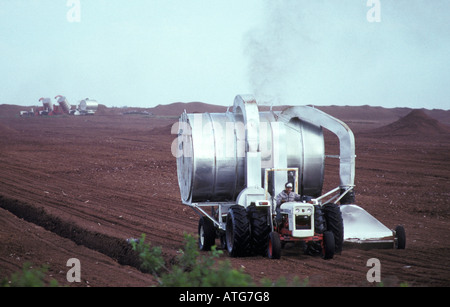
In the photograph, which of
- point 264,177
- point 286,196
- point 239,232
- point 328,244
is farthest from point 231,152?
point 328,244

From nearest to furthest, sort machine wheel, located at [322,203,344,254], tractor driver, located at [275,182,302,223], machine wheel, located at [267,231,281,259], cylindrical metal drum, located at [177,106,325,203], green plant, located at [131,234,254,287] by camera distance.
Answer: green plant, located at [131,234,254,287] < machine wheel, located at [267,231,281,259] < machine wheel, located at [322,203,344,254] < tractor driver, located at [275,182,302,223] < cylindrical metal drum, located at [177,106,325,203]

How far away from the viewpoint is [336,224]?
42.4 ft

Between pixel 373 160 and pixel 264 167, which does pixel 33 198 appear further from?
pixel 373 160

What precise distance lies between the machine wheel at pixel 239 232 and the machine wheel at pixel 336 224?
1647 mm

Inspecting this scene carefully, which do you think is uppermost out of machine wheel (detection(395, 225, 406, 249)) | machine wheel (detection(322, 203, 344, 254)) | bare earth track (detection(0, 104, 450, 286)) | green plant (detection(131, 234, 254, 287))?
green plant (detection(131, 234, 254, 287))

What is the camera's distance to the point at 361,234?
13664 mm

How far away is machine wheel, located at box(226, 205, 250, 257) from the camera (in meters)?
13.0

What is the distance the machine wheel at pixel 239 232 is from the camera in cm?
1302

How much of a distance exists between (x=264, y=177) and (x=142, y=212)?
6.87 m

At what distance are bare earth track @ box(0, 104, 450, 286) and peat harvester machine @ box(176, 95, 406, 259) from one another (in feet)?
1.57

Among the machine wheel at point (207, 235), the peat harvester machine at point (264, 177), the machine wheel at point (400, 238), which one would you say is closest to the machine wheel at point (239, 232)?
the peat harvester machine at point (264, 177)

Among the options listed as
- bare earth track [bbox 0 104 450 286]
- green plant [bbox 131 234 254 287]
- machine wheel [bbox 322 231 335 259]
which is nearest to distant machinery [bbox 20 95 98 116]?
bare earth track [bbox 0 104 450 286]

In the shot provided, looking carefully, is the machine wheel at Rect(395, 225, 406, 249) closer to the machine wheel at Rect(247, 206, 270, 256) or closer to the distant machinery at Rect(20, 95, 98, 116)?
the machine wheel at Rect(247, 206, 270, 256)
